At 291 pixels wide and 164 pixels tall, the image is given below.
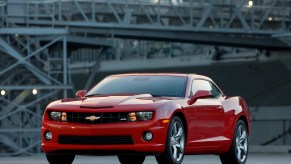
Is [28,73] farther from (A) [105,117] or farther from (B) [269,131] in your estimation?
(A) [105,117]

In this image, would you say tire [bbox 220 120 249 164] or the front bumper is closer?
the front bumper

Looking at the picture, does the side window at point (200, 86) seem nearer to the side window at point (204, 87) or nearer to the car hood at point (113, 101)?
the side window at point (204, 87)

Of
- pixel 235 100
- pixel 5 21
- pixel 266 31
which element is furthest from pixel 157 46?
pixel 235 100

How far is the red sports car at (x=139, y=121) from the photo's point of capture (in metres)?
15.0

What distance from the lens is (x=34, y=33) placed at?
3759cm

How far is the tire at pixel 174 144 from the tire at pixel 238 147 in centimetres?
182

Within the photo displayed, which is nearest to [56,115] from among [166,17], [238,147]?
[238,147]

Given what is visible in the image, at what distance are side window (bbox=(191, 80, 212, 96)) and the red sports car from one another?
0.02 m

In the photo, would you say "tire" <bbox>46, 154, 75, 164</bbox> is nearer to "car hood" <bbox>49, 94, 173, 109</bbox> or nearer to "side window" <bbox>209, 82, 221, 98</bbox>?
"car hood" <bbox>49, 94, 173, 109</bbox>

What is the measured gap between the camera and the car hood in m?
15.2

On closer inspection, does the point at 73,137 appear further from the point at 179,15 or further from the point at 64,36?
the point at 179,15

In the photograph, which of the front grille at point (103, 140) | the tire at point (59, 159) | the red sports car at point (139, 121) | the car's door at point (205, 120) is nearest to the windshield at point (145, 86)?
the red sports car at point (139, 121)

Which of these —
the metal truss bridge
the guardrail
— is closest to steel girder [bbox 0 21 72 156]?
the metal truss bridge

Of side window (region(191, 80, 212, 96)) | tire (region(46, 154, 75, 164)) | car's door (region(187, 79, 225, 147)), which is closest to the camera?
tire (region(46, 154, 75, 164))
